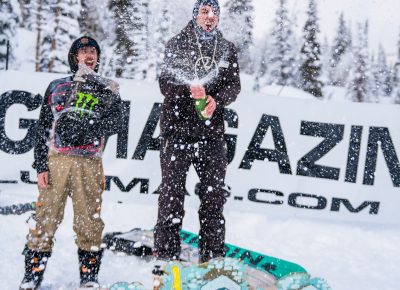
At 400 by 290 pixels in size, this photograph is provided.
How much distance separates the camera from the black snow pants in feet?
9.06

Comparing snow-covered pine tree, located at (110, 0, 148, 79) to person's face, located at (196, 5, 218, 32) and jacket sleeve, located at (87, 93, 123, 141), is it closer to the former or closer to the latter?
person's face, located at (196, 5, 218, 32)

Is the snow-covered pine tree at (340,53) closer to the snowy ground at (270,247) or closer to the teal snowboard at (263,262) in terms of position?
the snowy ground at (270,247)

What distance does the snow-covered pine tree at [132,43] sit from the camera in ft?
Answer: 78.0

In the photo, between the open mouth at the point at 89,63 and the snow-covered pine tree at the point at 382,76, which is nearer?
the open mouth at the point at 89,63

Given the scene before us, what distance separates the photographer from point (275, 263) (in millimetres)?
3164

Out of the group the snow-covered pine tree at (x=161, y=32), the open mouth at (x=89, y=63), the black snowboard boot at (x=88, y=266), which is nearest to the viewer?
the black snowboard boot at (x=88, y=266)

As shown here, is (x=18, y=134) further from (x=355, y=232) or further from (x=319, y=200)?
(x=355, y=232)

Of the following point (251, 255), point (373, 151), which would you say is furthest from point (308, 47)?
point (251, 255)

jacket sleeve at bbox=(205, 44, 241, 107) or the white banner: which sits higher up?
jacket sleeve at bbox=(205, 44, 241, 107)

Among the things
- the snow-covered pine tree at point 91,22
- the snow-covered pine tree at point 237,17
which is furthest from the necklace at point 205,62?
the snow-covered pine tree at point 91,22

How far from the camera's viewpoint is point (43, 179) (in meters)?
2.50

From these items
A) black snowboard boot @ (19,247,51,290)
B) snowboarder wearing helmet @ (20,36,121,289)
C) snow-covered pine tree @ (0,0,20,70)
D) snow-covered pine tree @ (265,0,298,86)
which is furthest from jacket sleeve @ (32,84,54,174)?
snow-covered pine tree @ (265,0,298,86)

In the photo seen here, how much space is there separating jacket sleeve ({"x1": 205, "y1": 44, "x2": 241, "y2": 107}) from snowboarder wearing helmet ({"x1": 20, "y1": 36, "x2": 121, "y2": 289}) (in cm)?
75

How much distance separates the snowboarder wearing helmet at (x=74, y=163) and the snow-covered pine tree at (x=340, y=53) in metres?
54.5
